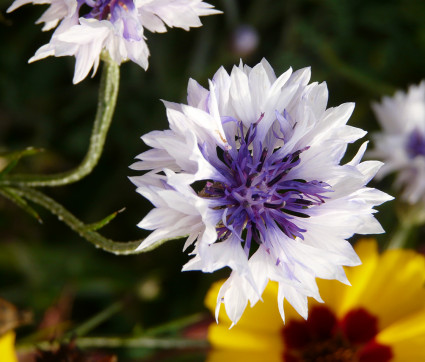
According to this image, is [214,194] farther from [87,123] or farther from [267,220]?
[87,123]

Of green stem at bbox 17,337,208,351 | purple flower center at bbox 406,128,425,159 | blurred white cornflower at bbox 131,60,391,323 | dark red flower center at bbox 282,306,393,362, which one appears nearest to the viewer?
blurred white cornflower at bbox 131,60,391,323

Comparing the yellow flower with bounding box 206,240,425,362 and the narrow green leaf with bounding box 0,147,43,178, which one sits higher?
the narrow green leaf with bounding box 0,147,43,178

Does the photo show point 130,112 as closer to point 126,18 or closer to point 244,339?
point 244,339

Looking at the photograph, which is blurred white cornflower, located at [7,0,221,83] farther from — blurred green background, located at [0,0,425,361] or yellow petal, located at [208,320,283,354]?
blurred green background, located at [0,0,425,361]

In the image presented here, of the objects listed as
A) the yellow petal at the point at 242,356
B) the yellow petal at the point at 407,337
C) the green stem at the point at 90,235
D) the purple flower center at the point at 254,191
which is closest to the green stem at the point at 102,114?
the green stem at the point at 90,235

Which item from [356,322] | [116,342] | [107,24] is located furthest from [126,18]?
[356,322]

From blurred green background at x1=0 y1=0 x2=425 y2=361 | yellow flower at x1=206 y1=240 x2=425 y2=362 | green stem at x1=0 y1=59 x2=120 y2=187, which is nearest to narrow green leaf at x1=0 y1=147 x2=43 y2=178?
green stem at x1=0 y1=59 x2=120 y2=187

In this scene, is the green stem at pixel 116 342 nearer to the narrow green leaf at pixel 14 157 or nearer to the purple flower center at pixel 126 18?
the narrow green leaf at pixel 14 157

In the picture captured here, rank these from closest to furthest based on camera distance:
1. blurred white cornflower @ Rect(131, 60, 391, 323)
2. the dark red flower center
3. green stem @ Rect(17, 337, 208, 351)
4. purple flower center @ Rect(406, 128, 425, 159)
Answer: blurred white cornflower @ Rect(131, 60, 391, 323) → green stem @ Rect(17, 337, 208, 351) → the dark red flower center → purple flower center @ Rect(406, 128, 425, 159)
